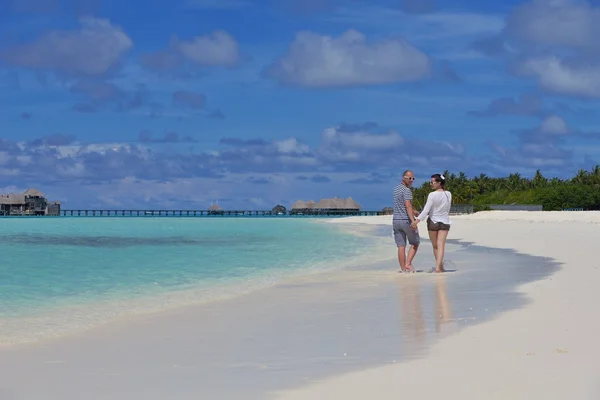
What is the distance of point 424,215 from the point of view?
1382cm

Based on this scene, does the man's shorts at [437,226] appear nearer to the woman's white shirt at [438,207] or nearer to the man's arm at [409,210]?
the woman's white shirt at [438,207]

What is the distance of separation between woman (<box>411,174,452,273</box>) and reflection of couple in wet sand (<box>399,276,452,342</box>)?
1726 mm

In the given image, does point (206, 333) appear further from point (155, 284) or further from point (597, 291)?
point (155, 284)

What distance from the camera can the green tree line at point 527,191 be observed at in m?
95.8

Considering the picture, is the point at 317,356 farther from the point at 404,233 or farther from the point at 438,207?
the point at 404,233

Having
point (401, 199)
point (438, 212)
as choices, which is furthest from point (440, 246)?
point (401, 199)

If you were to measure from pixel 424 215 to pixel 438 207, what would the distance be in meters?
0.31

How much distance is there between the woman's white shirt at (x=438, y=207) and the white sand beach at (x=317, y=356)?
371 centimetres

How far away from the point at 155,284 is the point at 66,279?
2.91m

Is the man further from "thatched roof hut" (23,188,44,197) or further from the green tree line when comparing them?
"thatched roof hut" (23,188,44,197)

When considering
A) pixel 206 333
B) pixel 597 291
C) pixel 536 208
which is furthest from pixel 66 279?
pixel 536 208

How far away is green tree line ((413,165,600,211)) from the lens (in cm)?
9575

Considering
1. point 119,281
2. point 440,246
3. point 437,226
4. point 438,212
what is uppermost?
point 438,212

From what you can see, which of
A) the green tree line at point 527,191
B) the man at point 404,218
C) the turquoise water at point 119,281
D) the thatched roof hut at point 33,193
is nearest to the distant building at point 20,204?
the thatched roof hut at point 33,193
